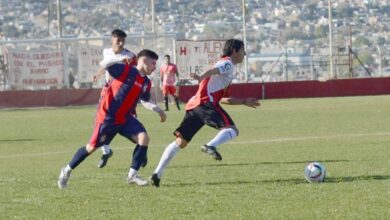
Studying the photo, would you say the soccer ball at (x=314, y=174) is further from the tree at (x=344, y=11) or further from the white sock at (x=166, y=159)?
the tree at (x=344, y=11)

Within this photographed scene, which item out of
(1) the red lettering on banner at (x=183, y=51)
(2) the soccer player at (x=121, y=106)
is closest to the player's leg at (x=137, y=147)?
(2) the soccer player at (x=121, y=106)

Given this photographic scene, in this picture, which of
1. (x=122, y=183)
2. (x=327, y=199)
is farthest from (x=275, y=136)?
(x=327, y=199)

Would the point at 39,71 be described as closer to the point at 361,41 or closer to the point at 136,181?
the point at 136,181

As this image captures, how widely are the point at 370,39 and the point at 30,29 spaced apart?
110ft

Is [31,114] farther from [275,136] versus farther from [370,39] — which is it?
[370,39]

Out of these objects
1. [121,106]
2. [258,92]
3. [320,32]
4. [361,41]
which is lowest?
[361,41]

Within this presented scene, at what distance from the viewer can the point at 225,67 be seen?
14961 millimetres

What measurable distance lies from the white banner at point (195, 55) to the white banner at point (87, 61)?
3941 millimetres

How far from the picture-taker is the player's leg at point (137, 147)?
14.3 metres

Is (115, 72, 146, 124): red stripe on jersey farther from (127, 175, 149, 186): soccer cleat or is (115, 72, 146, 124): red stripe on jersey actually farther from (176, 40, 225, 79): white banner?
(176, 40, 225, 79): white banner

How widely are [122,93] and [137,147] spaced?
72 centimetres

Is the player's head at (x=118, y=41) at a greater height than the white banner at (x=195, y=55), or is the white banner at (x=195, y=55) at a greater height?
the player's head at (x=118, y=41)

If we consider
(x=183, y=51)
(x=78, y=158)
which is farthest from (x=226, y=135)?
(x=183, y=51)

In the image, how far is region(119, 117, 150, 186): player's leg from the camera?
14273mm
